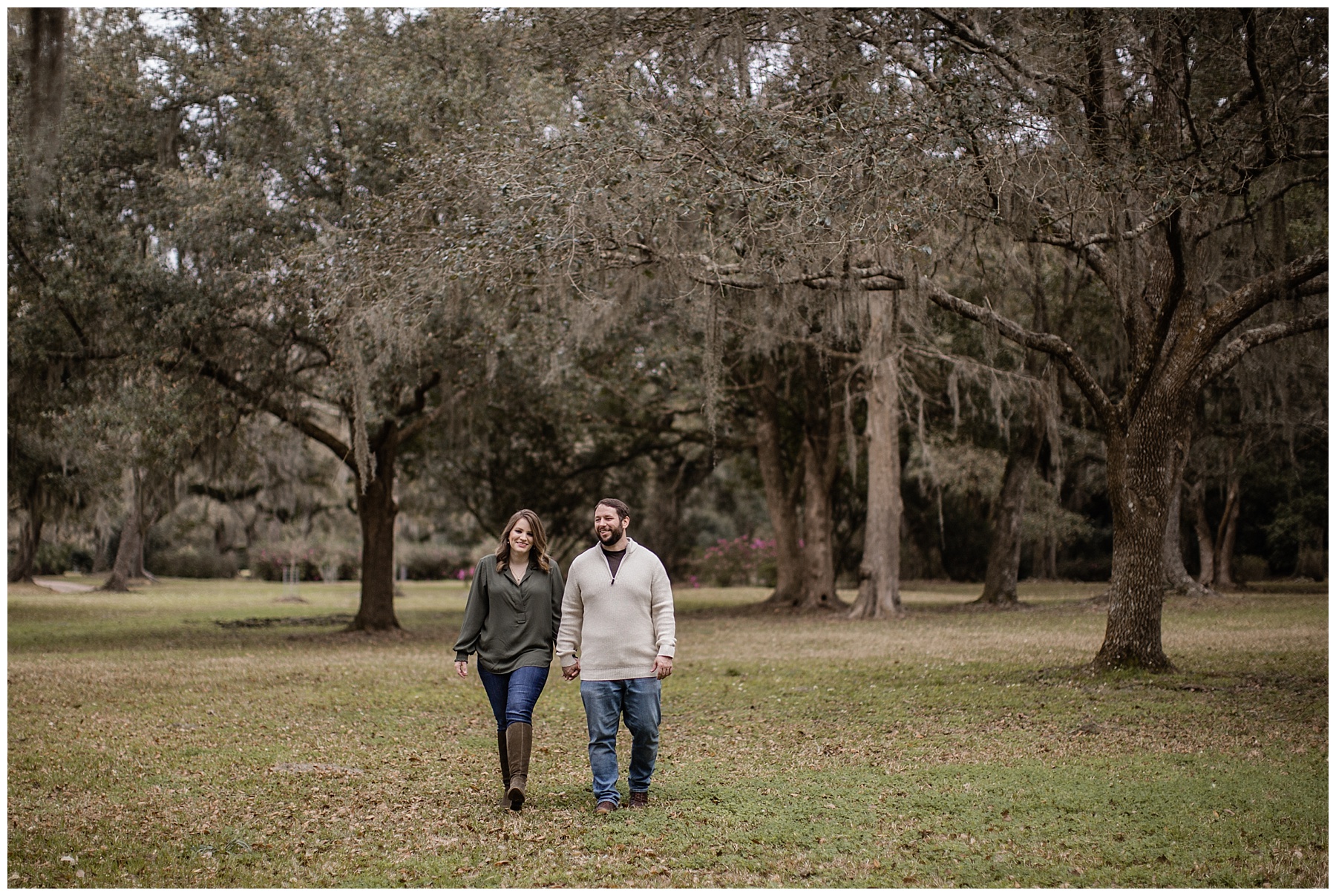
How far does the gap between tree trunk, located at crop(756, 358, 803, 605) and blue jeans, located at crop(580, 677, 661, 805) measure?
15841mm

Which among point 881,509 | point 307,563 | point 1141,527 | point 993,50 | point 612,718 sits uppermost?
point 993,50

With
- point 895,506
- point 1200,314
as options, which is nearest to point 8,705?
point 1200,314

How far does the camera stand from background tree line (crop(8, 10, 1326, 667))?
9.07 meters

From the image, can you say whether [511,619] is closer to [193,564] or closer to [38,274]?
[38,274]

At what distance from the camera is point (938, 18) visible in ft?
30.6

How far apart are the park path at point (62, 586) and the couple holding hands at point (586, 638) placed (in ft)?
95.4

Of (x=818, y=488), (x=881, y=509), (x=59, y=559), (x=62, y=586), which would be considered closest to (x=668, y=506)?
(x=818, y=488)

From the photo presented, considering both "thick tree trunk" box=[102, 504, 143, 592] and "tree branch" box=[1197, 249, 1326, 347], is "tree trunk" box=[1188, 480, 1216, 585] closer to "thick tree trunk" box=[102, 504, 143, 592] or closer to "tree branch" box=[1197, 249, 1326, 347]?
"tree branch" box=[1197, 249, 1326, 347]

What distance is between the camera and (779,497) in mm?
22250

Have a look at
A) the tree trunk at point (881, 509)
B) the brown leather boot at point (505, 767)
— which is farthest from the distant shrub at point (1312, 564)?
the brown leather boot at point (505, 767)

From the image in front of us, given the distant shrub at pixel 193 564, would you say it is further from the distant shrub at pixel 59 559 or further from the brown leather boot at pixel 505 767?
the brown leather boot at pixel 505 767

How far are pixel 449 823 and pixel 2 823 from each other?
1919 mm

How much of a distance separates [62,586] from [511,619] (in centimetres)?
3309

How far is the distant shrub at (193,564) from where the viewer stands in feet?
141
